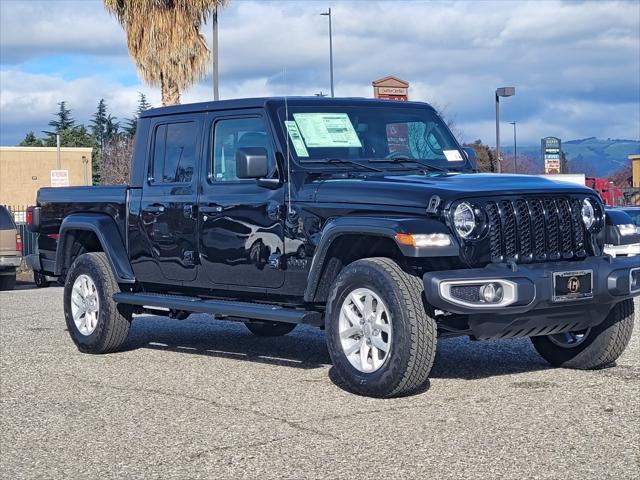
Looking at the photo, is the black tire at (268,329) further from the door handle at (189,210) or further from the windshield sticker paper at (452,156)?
the windshield sticker paper at (452,156)

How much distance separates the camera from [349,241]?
7684 millimetres

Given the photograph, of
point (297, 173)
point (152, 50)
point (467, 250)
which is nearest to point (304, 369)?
point (297, 173)

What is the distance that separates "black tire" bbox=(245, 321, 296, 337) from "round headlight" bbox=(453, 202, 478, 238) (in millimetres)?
3622

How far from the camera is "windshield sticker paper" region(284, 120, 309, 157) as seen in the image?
832 cm

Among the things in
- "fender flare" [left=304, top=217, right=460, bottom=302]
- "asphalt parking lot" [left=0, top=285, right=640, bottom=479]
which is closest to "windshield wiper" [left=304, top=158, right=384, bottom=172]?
"fender flare" [left=304, top=217, right=460, bottom=302]

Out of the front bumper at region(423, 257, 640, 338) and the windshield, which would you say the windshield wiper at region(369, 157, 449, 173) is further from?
the front bumper at region(423, 257, 640, 338)

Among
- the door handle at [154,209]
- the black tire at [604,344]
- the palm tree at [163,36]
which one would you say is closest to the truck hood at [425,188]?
the black tire at [604,344]

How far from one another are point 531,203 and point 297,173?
1.74m

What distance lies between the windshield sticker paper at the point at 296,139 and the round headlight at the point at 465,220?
1.64m

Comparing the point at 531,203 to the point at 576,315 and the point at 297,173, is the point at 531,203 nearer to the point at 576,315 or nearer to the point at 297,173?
the point at 576,315

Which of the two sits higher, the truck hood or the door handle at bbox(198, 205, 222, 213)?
the truck hood

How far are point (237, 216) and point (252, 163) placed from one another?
0.59 metres

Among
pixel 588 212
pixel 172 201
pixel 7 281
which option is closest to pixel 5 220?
pixel 7 281

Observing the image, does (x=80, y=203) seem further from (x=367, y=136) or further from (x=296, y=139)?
(x=367, y=136)
